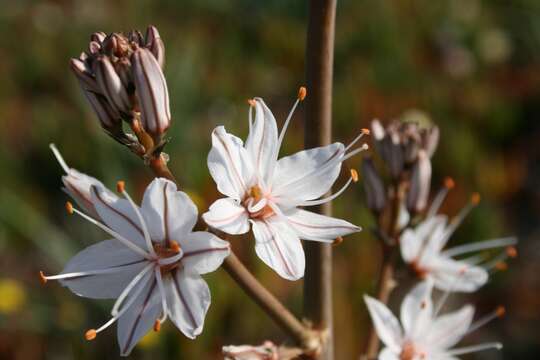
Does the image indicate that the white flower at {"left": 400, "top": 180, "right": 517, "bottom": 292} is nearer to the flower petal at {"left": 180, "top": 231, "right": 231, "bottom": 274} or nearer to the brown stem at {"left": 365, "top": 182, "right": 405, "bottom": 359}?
the brown stem at {"left": 365, "top": 182, "right": 405, "bottom": 359}

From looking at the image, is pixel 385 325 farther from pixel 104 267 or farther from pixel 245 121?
pixel 245 121

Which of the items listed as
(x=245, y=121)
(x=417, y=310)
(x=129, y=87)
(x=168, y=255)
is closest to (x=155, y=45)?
(x=129, y=87)

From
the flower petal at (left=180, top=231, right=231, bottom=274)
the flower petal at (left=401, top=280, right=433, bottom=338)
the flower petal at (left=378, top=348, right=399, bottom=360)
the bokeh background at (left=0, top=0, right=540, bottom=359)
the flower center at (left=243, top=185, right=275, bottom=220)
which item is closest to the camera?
the flower petal at (left=180, top=231, right=231, bottom=274)

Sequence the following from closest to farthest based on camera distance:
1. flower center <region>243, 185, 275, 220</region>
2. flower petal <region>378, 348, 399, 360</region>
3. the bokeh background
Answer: flower center <region>243, 185, 275, 220</region>, flower petal <region>378, 348, 399, 360</region>, the bokeh background

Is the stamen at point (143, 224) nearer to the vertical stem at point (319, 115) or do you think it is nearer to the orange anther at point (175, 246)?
the orange anther at point (175, 246)

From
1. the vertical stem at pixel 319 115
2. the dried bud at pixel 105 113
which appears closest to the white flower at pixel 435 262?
the vertical stem at pixel 319 115

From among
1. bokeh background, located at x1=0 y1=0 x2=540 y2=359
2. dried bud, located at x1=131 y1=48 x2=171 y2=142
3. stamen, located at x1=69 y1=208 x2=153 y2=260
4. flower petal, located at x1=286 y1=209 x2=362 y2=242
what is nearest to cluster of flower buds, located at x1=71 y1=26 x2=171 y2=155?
dried bud, located at x1=131 y1=48 x2=171 y2=142

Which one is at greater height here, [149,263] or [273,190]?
[273,190]
